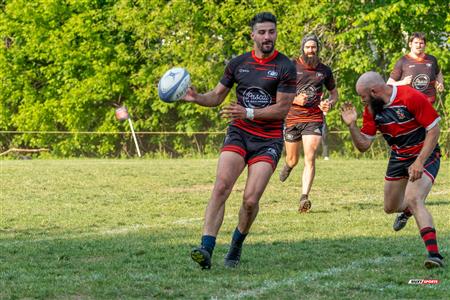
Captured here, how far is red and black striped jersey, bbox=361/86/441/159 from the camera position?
805cm

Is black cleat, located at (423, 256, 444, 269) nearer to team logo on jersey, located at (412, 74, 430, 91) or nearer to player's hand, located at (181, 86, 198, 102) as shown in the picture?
player's hand, located at (181, 86, 198, 102)

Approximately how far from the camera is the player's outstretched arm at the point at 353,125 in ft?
26.5

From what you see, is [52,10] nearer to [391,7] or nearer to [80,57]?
[80,57]

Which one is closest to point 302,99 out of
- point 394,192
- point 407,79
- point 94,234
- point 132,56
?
point 407,79

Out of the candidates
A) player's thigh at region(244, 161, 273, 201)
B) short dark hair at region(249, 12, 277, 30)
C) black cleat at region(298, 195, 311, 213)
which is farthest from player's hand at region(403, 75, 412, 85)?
player's thigh at region(244, 161, 273, 201)

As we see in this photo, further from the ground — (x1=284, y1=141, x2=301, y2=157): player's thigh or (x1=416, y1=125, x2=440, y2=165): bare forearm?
(x1=416, y1=125, x2=440, y2=165): bare forearm

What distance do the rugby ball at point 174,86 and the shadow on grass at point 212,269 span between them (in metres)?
1.38

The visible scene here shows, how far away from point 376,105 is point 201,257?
186 cm

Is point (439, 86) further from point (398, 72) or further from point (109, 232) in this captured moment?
point (109, 232)

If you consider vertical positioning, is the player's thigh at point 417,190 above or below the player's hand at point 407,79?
below

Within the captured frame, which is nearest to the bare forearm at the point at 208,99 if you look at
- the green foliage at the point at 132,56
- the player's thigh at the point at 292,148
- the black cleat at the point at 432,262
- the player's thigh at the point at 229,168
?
the player's thigh at the point at 229,168

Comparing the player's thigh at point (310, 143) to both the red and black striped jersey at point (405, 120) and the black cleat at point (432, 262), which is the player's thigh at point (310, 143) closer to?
the red and black striped jersey at point (405, 120)

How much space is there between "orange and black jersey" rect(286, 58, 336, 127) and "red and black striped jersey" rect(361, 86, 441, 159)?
181 inches

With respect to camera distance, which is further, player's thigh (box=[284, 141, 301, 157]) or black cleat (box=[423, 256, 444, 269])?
player's thigh (box=[284, 141, 301, 157])
